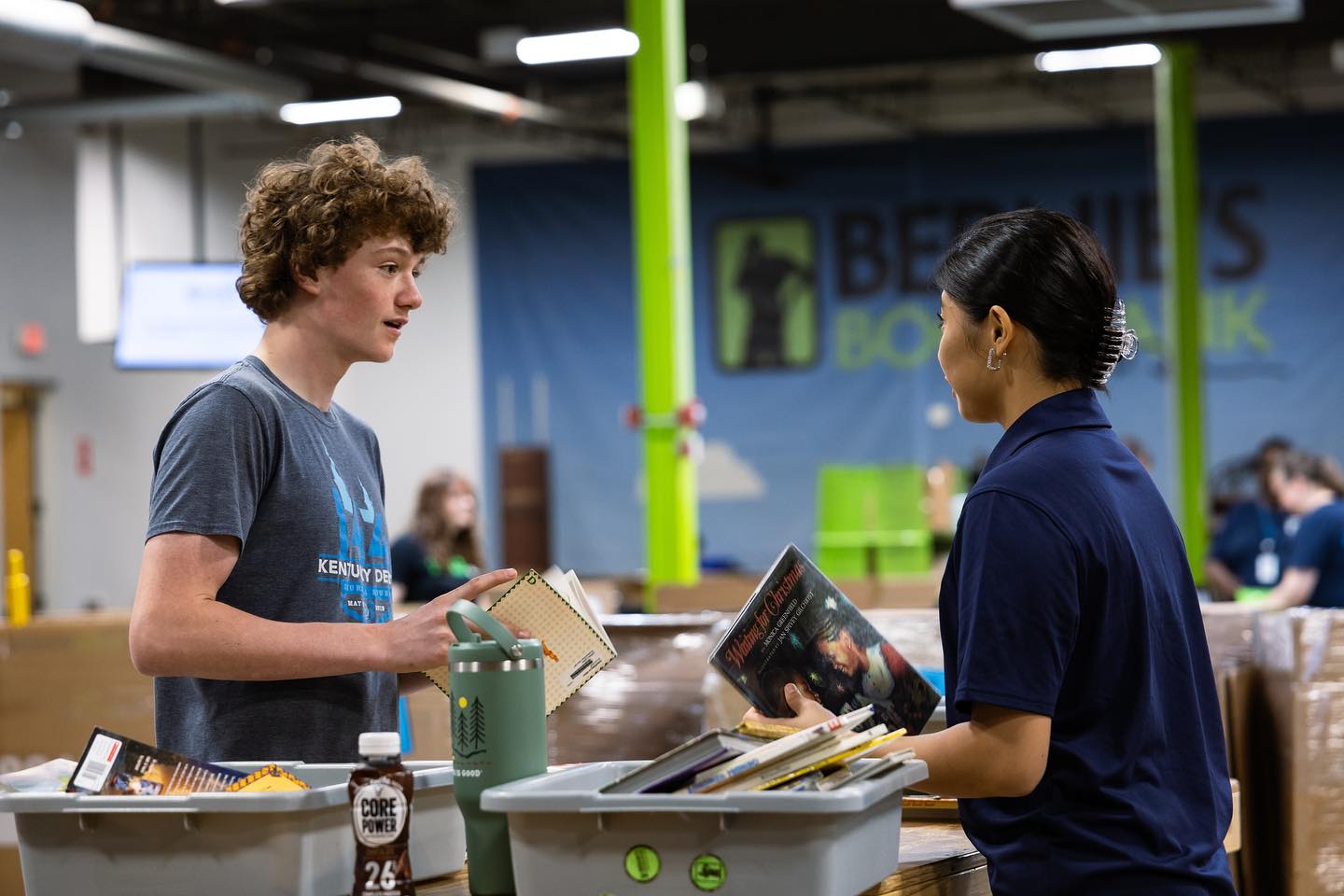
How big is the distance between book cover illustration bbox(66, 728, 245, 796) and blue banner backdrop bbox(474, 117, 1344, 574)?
13.1 m

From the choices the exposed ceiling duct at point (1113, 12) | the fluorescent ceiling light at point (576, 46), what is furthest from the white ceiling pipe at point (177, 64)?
the exposed ceiling duct at point (1113, 12)

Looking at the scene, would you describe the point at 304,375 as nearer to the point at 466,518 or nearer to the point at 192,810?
the point at 192,810

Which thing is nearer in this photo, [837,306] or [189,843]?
[189,843]

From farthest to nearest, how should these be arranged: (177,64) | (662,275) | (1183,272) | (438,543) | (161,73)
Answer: (1183,272), (161,73), (177,64), (662,275), (438,543)

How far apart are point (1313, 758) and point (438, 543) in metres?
4.53

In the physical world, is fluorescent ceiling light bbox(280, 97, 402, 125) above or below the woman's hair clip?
above

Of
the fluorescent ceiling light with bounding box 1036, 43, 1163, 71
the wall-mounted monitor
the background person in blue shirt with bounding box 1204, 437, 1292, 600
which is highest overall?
the fluorescent ceiling light with bounding box 1036, 43, 1163, 71

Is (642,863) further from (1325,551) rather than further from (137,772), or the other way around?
(1325,551)

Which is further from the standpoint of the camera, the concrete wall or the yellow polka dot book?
the concrete wall

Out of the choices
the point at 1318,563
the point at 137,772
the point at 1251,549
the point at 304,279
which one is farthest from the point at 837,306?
the point at 137,772

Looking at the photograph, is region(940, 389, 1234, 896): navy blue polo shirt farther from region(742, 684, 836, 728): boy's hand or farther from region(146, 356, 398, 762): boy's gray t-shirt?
region(146, 356, 398, 762): boy's gray t-shirt

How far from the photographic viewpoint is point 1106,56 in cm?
1210

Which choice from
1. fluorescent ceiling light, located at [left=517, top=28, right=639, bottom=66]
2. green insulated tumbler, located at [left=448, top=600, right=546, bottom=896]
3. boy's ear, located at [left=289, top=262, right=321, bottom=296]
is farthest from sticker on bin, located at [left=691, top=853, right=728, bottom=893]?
fluorescent ceiling light, located at [left=517, top=28, right=639, bottom=66]

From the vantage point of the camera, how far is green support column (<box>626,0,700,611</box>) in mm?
7605
